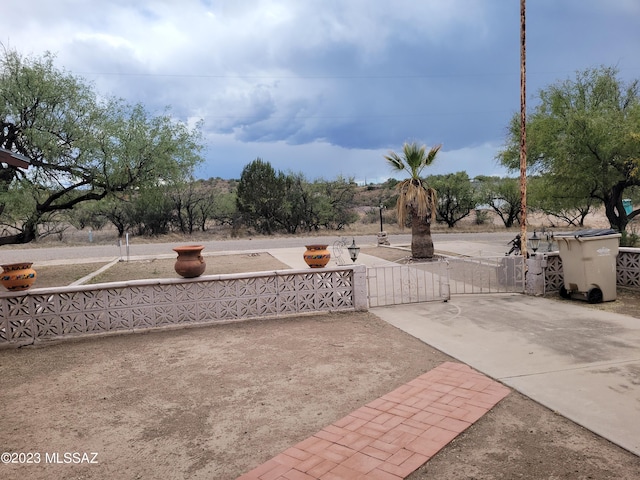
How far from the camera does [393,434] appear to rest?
3592 mm

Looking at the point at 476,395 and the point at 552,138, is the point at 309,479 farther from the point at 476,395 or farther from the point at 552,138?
the point at 552,138

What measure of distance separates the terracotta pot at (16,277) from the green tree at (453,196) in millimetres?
34915

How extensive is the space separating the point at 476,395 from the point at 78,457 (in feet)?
11.3

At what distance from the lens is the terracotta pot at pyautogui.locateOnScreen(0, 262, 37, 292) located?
21.5 feet

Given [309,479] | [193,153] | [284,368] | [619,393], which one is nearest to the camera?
[309,479]

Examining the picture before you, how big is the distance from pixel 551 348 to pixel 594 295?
327 centimetres

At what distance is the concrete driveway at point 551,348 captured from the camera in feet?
13.0

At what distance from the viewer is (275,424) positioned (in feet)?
12.7

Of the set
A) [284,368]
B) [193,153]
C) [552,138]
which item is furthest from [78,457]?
[552,138]

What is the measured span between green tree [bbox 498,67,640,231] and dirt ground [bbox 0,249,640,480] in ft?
38.9

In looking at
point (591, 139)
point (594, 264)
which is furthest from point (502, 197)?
point (594, 264)

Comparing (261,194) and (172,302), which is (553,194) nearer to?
(172,302)

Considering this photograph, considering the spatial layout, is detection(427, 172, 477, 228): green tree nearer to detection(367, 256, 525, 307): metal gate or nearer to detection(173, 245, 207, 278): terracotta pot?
detection(367, 256, 525, 307): metal gate

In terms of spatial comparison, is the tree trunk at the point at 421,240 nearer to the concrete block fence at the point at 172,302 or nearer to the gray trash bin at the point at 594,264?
the gray trash bin at the point at 594,264
